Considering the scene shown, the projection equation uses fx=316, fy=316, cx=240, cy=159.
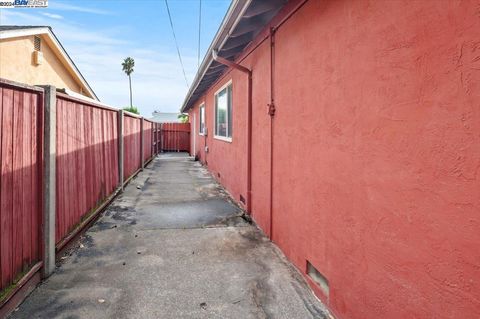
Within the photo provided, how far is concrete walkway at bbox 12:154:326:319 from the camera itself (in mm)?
2514

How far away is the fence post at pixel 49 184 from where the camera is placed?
10.0 ft

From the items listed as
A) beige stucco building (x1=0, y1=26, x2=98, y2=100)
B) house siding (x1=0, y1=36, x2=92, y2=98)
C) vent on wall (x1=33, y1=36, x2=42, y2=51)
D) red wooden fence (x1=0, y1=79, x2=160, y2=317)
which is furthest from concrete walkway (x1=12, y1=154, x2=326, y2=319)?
vent on wall (x1=33, y1=36, x2=42, y2=51)

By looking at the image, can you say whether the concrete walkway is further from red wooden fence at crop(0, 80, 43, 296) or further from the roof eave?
the roof eave

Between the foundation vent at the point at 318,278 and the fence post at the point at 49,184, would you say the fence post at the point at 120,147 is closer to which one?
the fence post at the point at 49,184

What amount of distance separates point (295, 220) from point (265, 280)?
694 millimetres

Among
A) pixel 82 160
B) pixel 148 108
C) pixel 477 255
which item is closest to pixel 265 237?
pixel 82 160

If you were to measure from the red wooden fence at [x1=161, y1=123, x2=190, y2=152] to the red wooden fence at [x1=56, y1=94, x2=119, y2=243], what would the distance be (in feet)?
52.6

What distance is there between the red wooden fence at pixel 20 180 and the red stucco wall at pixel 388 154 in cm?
251

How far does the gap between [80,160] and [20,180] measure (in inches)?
68.6

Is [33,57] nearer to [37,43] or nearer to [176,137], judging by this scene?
[37,43]

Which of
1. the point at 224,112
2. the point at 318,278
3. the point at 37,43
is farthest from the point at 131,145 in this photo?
the point at 318,278

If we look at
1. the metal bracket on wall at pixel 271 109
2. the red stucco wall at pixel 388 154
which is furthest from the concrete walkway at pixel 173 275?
the metal bracket on wall at pixel 271 109

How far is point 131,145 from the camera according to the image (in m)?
9.23

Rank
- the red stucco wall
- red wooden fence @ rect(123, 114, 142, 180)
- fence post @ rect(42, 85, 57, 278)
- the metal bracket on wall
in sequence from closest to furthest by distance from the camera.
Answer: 1. the red stucco wall
2. fence post @ rect(42, 85, 57, 278)
3. the metal bracket on wall
4. red wooden fence @ rect(123, 114, 142, 180)
